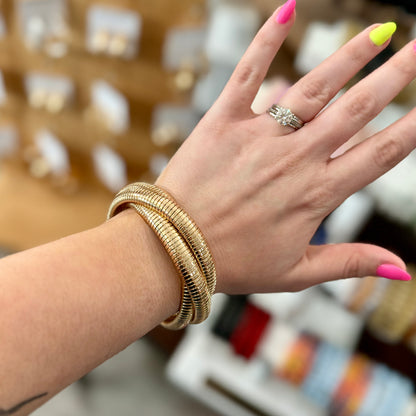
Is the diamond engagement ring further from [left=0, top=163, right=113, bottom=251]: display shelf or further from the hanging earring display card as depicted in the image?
[left=0, top=163, right=113, bottom=251]: display shelf

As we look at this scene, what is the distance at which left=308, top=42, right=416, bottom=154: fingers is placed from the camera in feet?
1.73

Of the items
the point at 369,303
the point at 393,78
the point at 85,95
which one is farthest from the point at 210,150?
the point at 85,95

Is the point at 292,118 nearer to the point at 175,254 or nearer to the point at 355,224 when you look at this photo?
the point at 175,254

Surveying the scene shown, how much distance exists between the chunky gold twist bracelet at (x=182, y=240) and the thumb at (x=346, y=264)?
14 centimetres

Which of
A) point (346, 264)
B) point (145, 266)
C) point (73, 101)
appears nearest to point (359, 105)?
point (346, 264)

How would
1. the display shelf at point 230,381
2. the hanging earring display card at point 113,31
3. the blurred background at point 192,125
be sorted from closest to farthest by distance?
the blurred background at point 192,125 → the hanging earring display card at point 113,31 → the display shelf at point 230,381

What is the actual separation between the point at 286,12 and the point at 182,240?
307mm

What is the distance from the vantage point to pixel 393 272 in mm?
530

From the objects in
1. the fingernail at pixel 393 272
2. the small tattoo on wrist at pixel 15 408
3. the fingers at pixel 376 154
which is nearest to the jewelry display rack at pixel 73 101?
the fingers at pixel 376 154

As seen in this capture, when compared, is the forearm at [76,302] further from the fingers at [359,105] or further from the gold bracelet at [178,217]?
the fingers at [359,105]

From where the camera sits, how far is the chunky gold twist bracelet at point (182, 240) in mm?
469

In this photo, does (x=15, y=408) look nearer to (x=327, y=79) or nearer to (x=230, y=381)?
(x=327, y=79)

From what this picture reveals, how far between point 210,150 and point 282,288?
0.71 feet

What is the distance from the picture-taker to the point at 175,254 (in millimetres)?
467
